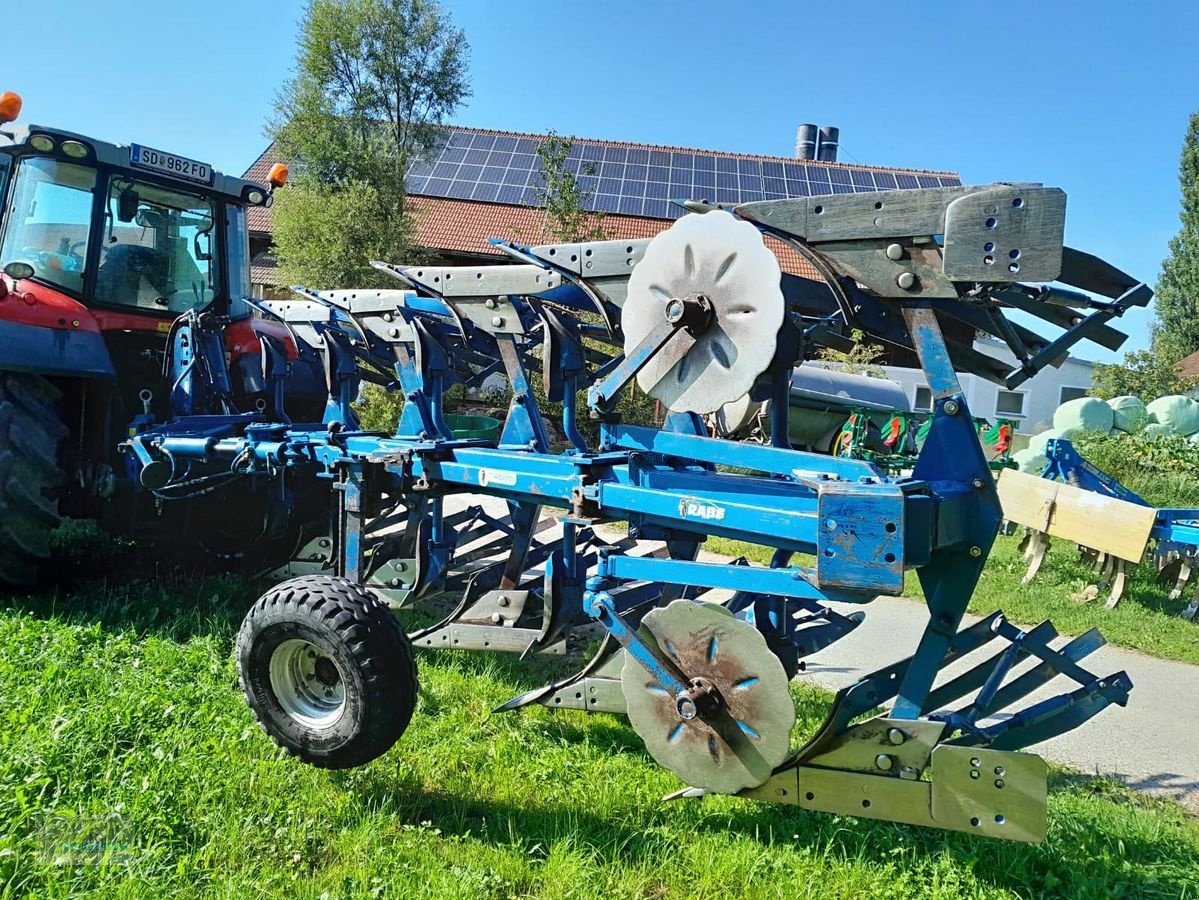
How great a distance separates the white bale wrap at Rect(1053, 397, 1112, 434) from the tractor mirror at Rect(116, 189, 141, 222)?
44.6 ft

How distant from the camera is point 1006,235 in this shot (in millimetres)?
2295

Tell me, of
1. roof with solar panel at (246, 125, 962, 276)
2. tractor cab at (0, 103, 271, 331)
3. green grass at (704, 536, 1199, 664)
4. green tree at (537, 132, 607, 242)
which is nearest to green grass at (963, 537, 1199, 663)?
green grass at (704, 536, 1199, 664)

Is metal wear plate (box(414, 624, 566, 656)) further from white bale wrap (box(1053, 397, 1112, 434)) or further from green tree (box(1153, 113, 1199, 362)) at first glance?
green tree (box(1153, 113, 1199, 362))

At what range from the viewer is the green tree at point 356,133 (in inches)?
580

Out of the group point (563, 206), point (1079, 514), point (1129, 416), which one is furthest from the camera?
point (1129, 416)

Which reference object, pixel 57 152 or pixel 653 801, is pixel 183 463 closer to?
pixel 57 152

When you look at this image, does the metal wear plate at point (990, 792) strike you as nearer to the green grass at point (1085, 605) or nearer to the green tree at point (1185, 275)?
the green grass at point (1085, 605)

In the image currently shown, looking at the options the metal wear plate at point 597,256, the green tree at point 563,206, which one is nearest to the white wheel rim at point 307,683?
the metal wear plate at point 597,256

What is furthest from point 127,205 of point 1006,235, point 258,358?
point 1006,235

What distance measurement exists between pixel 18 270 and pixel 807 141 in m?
28.0

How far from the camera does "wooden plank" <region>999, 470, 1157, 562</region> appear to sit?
6328 millimetres

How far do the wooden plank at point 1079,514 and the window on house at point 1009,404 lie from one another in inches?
597

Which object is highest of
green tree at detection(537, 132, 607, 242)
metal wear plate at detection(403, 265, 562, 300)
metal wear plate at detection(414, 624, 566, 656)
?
green tree at detection(537, 132, 607, 242)

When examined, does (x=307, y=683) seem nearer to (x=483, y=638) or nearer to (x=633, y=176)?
(x=483, y=638)
